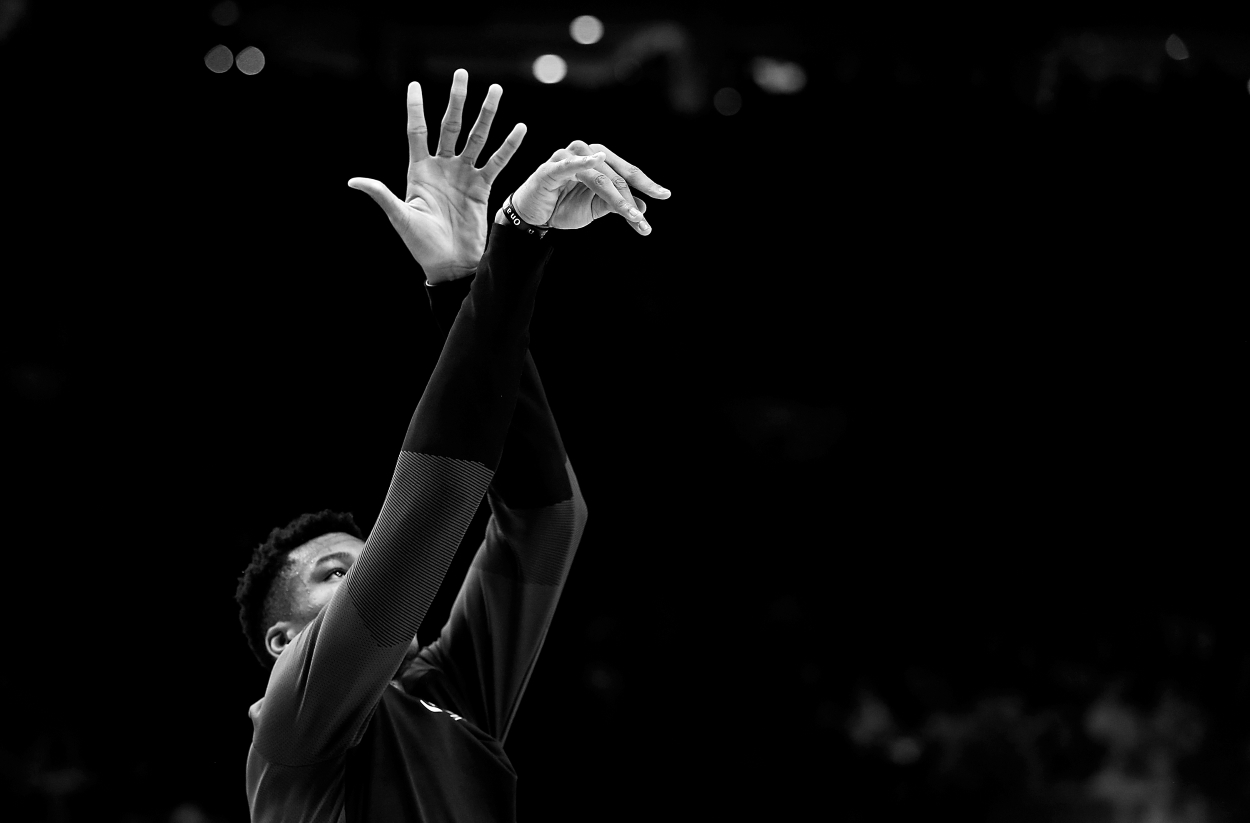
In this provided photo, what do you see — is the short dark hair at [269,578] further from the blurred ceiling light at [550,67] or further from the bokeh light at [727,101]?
the blurred ceiling light at [550,67]

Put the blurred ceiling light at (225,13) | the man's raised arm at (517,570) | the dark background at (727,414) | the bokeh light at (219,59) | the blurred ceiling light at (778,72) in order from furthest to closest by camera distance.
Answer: the blurred ceiling light at (778,72), the blurred ceiling light at (225,13), the bokeh light at (219,59), the dark background at (727,414), the man's raised arm at (517,570)

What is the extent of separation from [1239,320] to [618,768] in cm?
243

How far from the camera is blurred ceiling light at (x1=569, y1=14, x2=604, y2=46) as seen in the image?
16.7 ft

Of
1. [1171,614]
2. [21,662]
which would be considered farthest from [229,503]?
[1171,614]

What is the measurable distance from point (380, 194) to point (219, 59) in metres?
2.70

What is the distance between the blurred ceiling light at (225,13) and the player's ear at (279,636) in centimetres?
296

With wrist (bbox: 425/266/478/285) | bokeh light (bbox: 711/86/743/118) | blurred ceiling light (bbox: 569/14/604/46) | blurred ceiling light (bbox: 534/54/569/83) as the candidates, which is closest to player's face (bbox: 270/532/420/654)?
wrist (bbox: 425/266/478/285)

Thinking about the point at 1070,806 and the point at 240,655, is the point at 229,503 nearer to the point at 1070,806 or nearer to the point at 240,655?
the point at 240,655

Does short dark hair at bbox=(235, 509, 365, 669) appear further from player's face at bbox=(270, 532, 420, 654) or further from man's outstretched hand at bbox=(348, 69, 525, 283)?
man's outstretched hand at bbox=(348, 69, 525, 283)

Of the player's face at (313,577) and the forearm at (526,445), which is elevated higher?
the forearm at (526,445)

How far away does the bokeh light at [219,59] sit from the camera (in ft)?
12.3

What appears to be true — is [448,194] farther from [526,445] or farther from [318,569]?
[318,569]

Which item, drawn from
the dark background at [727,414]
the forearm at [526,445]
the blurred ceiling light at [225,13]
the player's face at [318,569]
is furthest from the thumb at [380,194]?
the blurred ceiling light at [225,13]

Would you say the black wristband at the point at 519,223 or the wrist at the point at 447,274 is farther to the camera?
the wrist at the point at 447,274
